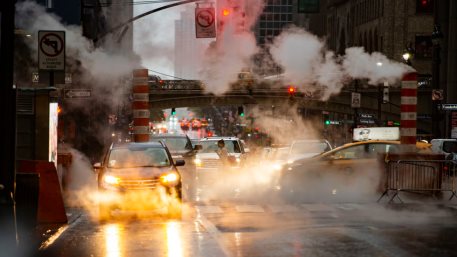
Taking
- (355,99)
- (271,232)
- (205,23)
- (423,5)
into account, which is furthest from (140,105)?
(355,99)

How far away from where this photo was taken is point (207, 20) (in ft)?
88.6

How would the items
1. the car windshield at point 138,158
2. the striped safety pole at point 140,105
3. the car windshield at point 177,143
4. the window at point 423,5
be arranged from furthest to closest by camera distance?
the striped safety pole at point 140,105
the window at point 423,5
the car windshield at point 177,143
the car windshield at point 138,158

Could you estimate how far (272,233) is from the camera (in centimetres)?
1242

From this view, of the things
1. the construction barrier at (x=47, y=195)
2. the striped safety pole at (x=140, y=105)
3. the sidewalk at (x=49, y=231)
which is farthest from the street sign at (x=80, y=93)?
the construction barrier at (x=47, y=195)

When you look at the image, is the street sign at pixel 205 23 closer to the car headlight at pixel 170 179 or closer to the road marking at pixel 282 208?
the road marking at pixel 282 208

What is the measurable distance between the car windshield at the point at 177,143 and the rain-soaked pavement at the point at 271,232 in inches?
336

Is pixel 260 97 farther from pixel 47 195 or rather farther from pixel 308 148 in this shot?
pixel 47 195

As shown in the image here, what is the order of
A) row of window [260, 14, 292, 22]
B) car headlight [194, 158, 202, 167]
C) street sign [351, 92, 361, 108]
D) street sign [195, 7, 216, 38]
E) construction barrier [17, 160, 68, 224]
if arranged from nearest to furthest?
1. construction barrier [17, 160, 68, 224]
2. car headlight [194, 158, 202, 167]
3. street sign [195, 7, 216, 38]
4. street sign [351, 92, 361, 108]
5. row of window [260, 14, 292, 22]

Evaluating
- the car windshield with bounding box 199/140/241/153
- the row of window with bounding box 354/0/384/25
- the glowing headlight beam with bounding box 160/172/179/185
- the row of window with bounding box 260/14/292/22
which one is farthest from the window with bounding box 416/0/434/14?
the row of window with bounding box 260/14/292/22

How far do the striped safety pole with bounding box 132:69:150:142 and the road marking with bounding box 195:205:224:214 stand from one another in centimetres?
1047

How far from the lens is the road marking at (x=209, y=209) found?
16017 millimetres

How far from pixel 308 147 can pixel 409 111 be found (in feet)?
22.7

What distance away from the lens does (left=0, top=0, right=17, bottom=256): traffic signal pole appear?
9836 mm

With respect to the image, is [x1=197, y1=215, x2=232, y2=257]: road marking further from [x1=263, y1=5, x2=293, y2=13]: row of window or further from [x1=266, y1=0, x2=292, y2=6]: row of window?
[x1=263, y1=5, x2=293, y2=13]: row of window
